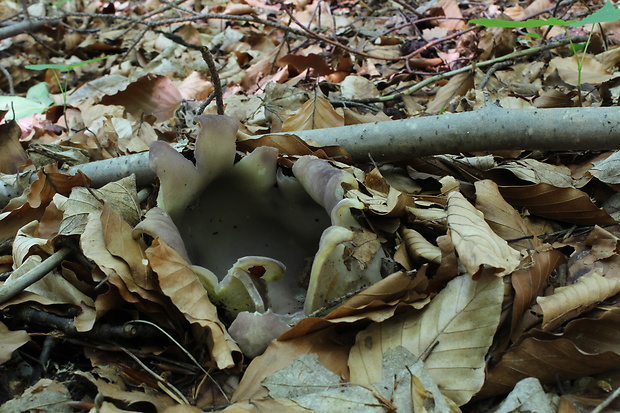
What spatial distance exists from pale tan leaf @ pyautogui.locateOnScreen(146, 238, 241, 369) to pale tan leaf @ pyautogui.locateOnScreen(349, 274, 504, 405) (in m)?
0.34

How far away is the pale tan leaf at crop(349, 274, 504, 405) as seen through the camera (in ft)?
4.08

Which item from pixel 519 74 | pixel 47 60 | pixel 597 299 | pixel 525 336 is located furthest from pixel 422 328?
pixel 47 60

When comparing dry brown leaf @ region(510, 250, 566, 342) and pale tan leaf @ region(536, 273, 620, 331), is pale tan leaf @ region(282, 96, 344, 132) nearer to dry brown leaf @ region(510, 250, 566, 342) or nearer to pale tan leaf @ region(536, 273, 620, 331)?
dry brown leaf @ region(510, 250, 566, 342)

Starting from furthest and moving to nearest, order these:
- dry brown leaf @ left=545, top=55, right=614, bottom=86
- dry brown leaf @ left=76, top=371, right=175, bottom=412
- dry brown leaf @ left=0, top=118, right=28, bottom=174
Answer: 1. dry brown leaf @ left=545, top=55, right=614, bottom=86
2. dry brown leaf @ left=0, top=118, right=28, bottom=174
3. dry brown leaf @ left=76, top=371, right=175, bottom=412

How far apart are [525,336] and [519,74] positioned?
7.72 feet

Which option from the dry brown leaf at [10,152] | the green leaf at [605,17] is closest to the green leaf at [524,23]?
the green leaf at [605,17]

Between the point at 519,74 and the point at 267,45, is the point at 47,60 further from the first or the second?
the point at 519,74

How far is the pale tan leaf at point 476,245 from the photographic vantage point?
1.30 m

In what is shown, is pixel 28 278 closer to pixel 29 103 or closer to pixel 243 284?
pixel 243 284

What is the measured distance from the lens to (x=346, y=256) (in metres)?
1.47

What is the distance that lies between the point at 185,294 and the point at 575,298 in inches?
39.9

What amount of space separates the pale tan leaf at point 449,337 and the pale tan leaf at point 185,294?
338mm

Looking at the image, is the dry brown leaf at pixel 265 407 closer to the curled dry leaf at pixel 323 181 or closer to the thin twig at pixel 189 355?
the thin twig at pixel 189 355

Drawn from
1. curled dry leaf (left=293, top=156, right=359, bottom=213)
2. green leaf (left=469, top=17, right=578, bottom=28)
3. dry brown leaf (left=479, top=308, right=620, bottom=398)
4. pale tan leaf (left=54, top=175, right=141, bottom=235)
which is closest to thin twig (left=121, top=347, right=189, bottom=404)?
pale tan leaf (left=54, top=175, right=141, bottom=235)
